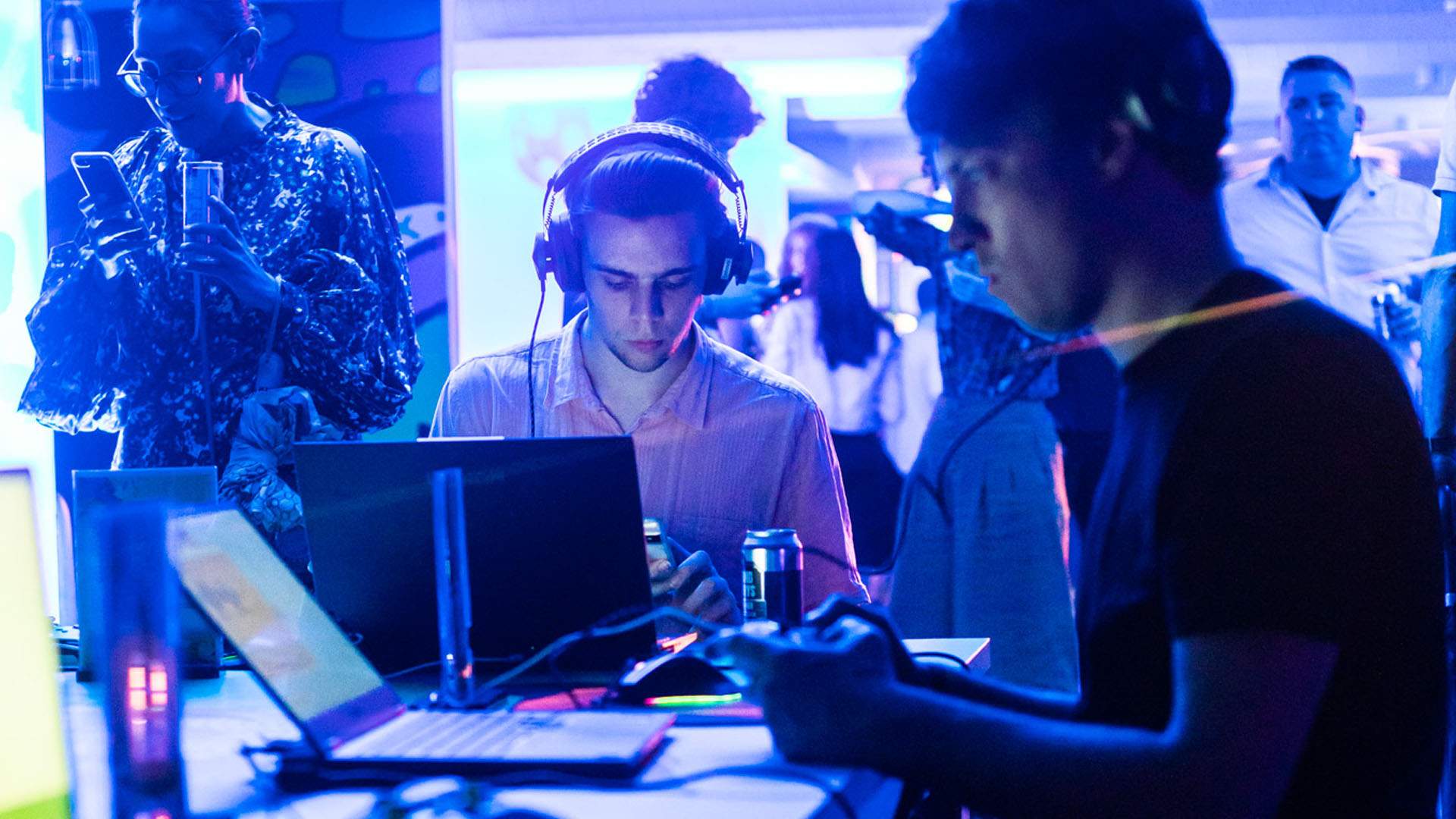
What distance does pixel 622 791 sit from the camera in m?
1.02

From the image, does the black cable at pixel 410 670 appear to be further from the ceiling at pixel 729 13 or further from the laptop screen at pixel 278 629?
the ceiling at pixel 729 13

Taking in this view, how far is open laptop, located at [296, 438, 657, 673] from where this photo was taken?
1.34 m

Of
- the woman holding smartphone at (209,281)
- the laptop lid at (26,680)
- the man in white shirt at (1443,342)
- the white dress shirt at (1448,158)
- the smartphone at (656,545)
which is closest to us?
the laptop lid at (26,680)

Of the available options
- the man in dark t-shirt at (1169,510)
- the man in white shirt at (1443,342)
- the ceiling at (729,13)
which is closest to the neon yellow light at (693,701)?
the man in dark t-shirt at (1169,510)

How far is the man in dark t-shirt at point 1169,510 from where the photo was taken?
0.87 meters

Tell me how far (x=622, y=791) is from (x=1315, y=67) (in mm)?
2897

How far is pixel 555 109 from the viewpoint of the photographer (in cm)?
380

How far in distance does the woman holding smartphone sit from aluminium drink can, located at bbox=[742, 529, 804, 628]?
54.1 inches

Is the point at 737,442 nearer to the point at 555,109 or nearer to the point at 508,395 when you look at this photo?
the point at 508,395

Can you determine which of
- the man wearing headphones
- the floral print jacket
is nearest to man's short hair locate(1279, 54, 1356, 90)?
the man wearing headphones

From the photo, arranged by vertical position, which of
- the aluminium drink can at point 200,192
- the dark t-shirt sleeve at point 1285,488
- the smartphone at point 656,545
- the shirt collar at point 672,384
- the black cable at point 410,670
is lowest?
the black cable at point 410,670

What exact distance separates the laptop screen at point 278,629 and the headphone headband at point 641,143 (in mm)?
887

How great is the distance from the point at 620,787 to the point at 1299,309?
0.62 meters

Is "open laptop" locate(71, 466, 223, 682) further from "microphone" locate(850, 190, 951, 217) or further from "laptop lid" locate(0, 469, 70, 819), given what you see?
"microphone" locate(850, 190, 951, 217)
